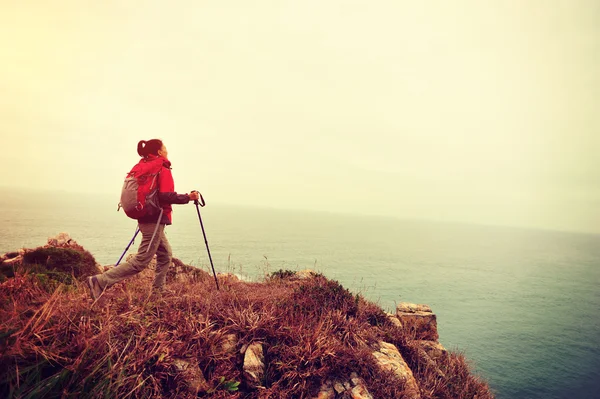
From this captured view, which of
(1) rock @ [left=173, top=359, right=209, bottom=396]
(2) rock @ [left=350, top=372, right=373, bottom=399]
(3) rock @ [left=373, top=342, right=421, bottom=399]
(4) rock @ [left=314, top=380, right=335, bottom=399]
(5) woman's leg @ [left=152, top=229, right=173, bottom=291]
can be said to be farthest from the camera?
(5) woman's leg @ [left=152, top=229, right=173, bottom=291]

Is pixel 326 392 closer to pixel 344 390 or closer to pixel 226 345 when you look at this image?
pixel 344 390

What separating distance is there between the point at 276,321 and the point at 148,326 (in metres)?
2.20

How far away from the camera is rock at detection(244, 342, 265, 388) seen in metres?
4.18

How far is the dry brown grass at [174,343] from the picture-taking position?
10.3 feet

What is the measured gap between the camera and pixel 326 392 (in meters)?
4.42

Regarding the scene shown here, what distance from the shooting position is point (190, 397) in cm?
362

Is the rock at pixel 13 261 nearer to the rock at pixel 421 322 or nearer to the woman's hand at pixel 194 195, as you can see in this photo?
the woman's hand at pixel 194 195

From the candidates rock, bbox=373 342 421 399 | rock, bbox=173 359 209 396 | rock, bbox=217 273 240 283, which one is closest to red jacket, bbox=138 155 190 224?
rock, bbox=173 359 209 396

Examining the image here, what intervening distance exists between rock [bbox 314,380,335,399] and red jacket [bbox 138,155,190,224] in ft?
14.0

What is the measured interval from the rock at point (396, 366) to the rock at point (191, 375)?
3.32m

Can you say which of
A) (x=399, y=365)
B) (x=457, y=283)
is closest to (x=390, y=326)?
(x=399, y=365)

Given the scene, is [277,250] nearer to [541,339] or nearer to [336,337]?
[541,339]

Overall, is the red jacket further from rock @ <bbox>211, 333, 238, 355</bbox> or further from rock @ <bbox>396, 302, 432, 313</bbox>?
rock @ <bbox>396, 302, 432, 313</bbox>

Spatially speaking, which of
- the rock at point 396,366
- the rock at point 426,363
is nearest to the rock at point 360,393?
the rock at point 396,366
